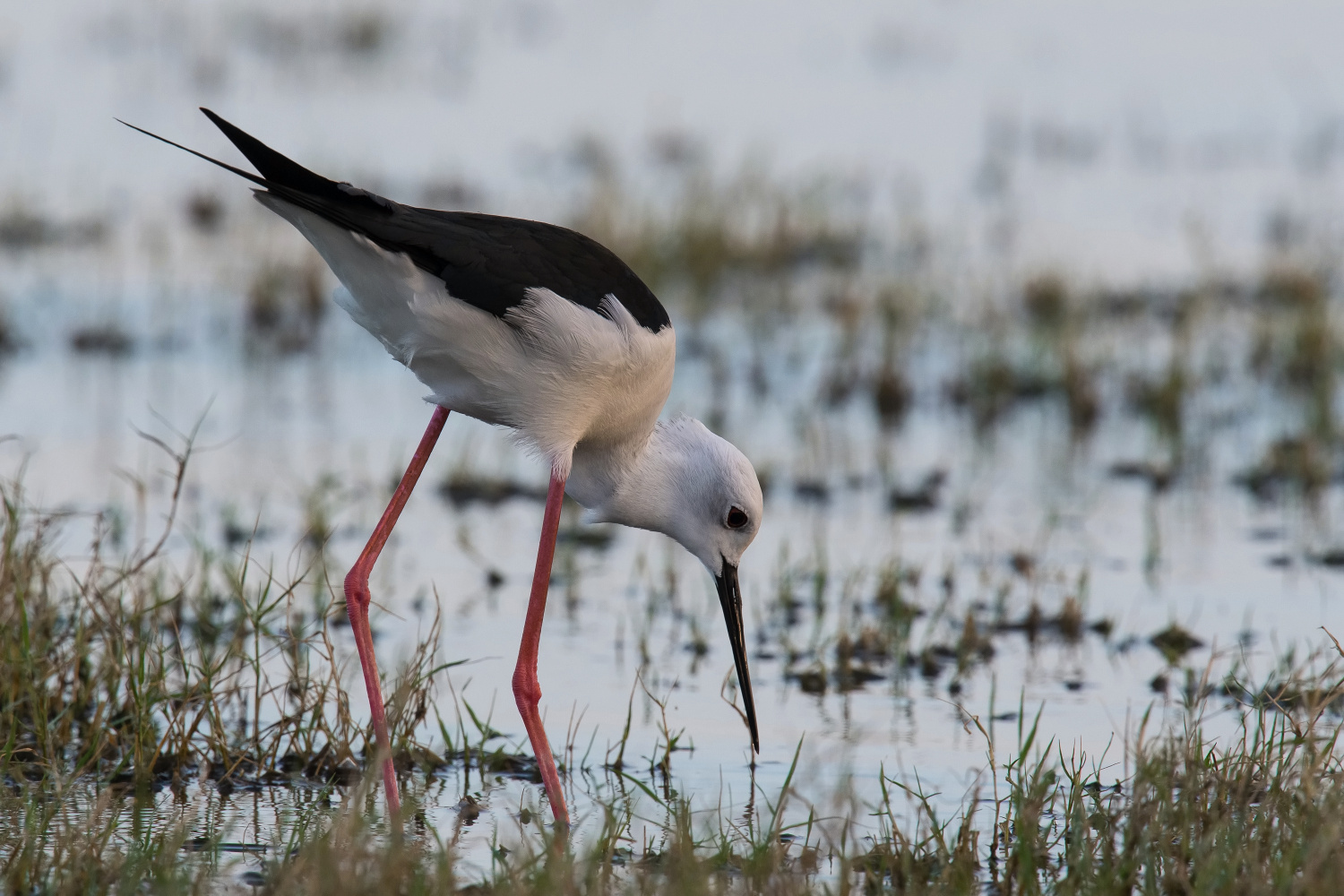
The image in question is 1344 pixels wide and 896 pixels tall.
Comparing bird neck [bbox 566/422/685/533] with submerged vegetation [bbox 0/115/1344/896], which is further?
bird neck [bbox 566/422/685/533]

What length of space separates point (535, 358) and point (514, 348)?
54 millimetres

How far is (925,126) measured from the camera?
15.5m

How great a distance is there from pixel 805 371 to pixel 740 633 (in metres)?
4.95

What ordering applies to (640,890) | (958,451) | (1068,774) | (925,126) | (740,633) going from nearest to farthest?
(640,890) < (1068,774) < (740,633) < (958,451) < (925,126)

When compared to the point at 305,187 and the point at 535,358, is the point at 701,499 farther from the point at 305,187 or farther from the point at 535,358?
the point at 305,187

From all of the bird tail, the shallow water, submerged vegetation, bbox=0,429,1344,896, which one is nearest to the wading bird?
the bird tail

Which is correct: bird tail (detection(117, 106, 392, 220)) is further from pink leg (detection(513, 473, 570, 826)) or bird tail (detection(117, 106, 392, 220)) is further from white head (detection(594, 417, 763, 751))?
white head (detection(594, 417, 763, 751))

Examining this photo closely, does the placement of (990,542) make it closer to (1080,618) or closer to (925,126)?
(1080,618)

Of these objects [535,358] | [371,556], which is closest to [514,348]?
[535,358]

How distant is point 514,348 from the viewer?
14.5 ft

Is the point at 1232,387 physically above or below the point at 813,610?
above

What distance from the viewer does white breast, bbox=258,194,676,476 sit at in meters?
4.33

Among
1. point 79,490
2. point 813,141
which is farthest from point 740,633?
point 813,141

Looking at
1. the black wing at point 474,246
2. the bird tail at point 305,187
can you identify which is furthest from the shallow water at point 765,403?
the bird tail at point 305,187
